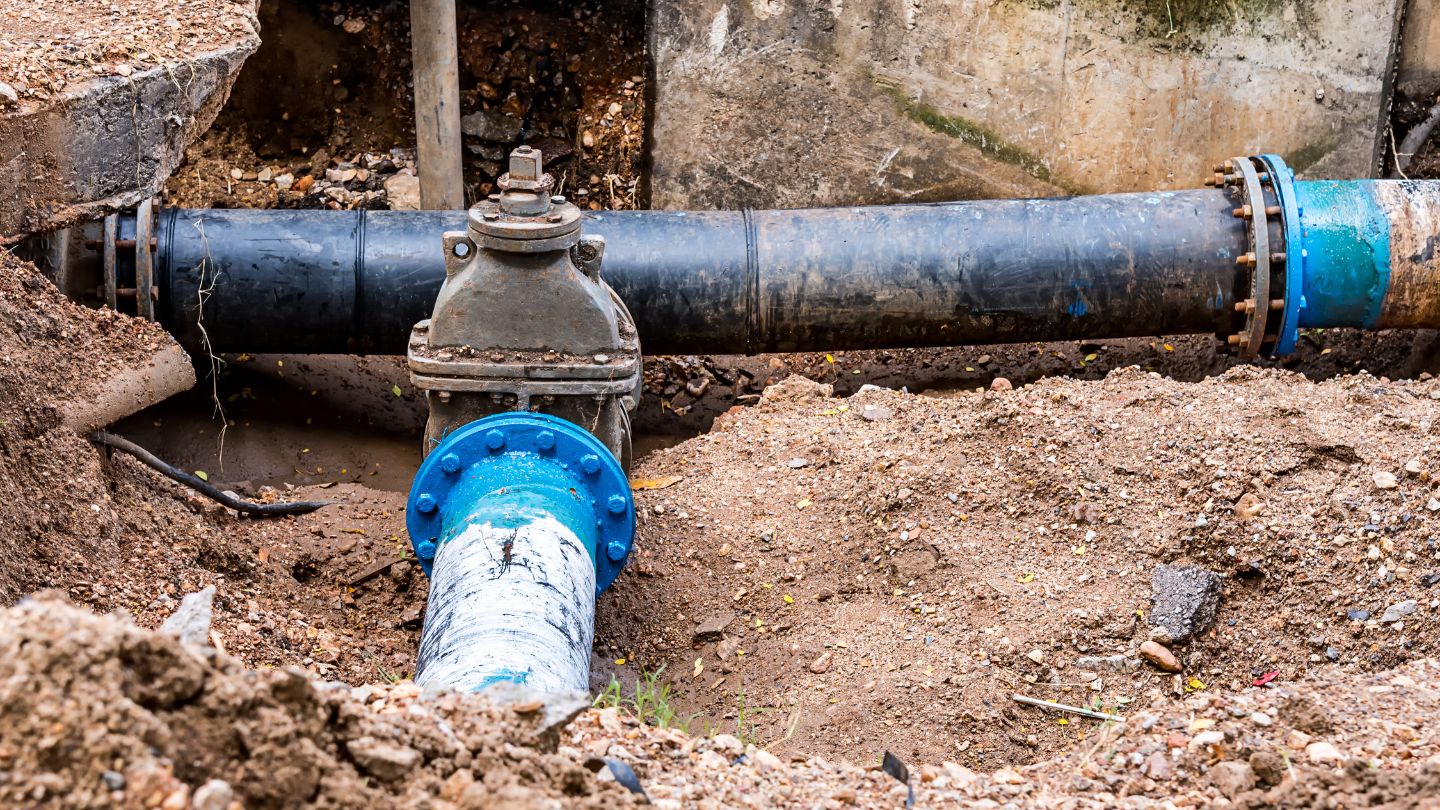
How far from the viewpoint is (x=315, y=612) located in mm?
3350

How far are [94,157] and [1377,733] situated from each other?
11.2 ft

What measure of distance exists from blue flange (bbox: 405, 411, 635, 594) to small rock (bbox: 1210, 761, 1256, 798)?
4.72ft

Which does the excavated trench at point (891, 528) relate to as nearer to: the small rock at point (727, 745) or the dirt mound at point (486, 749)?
the dirt mound at point (486, 749)

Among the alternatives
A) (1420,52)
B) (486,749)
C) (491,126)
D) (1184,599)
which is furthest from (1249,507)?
(491,126)

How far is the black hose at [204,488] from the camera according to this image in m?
3.38

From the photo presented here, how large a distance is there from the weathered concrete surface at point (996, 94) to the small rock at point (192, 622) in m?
4.30

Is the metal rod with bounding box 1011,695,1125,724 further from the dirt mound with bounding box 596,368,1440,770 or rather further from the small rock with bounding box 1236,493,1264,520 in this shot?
the small rock with bounding box 1236,493,1264,520

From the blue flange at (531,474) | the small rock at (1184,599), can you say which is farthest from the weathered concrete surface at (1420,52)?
the blue flange at (531,474)

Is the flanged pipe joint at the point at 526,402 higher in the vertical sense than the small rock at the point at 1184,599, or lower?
higher

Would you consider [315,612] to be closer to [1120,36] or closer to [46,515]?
[46,515]

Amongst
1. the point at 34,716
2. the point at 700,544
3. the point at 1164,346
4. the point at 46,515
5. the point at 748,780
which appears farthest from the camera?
the point at 1164,346

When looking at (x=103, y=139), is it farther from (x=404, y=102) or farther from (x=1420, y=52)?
(x=1420, y=52)

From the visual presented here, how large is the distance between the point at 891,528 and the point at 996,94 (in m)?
2.78

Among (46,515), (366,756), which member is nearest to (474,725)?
(366,756)
